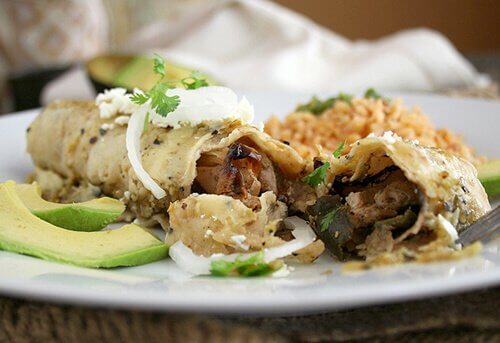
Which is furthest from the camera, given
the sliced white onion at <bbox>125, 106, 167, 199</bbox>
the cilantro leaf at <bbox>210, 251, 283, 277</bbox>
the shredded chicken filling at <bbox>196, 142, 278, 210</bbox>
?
the sliced white onion at <bbox>125, 106, 167, 199</bbox>

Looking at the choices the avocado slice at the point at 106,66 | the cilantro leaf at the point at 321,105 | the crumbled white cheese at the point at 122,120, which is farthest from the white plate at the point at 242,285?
the avocado slice at the point at 106,66

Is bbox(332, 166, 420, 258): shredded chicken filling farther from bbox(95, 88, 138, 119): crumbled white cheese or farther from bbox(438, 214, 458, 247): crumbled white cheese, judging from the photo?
bbox(95, 88, 138, 119): crumbled white cheese

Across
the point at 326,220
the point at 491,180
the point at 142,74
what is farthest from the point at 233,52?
the point at 326,220

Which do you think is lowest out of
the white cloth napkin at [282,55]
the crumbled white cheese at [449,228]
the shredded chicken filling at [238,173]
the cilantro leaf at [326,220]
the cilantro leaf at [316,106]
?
the white cloth napkin at [282,55]

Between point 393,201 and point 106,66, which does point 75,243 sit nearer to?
point 393,201

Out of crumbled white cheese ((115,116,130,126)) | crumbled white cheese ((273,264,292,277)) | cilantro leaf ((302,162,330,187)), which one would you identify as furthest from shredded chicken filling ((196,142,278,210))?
crumbled white cheese ((115,116,130,126))

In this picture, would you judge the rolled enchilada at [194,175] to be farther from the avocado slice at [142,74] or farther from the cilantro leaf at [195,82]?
the avocado slice at [142,74]
